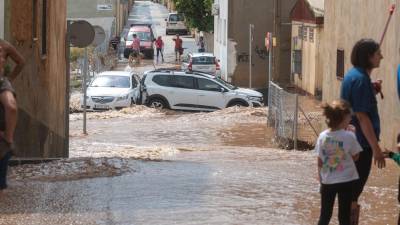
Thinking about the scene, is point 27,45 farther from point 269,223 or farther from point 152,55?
point 152,55

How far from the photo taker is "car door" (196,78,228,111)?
31719 mm

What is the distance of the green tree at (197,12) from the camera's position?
188 feet

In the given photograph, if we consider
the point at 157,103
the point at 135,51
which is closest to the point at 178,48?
the point at 135,51

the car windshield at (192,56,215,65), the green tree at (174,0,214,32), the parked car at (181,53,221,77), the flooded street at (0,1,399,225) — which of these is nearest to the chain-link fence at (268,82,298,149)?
the flooded street at (0,1,399,225)

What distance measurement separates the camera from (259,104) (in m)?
32.4

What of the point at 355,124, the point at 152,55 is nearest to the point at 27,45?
the point at 355,124

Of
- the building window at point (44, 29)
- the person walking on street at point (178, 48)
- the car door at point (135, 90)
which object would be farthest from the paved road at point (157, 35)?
the building window at point (44, 29)

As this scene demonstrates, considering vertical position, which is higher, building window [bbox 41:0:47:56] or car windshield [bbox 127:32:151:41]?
building window [bbox 41:0:47:56]

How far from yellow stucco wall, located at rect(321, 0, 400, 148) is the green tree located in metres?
36.7

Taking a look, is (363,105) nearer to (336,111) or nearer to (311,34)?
(336,111)

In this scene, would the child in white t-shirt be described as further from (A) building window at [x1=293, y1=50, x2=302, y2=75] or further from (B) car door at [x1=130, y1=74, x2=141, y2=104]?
(A) building window at [x1=293, y1=50, x2=302, y2=75]

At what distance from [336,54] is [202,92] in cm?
1228

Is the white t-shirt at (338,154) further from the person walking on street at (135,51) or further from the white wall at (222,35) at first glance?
the person walking on street at (135,51)

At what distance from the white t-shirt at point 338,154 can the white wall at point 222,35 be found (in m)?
37.1
